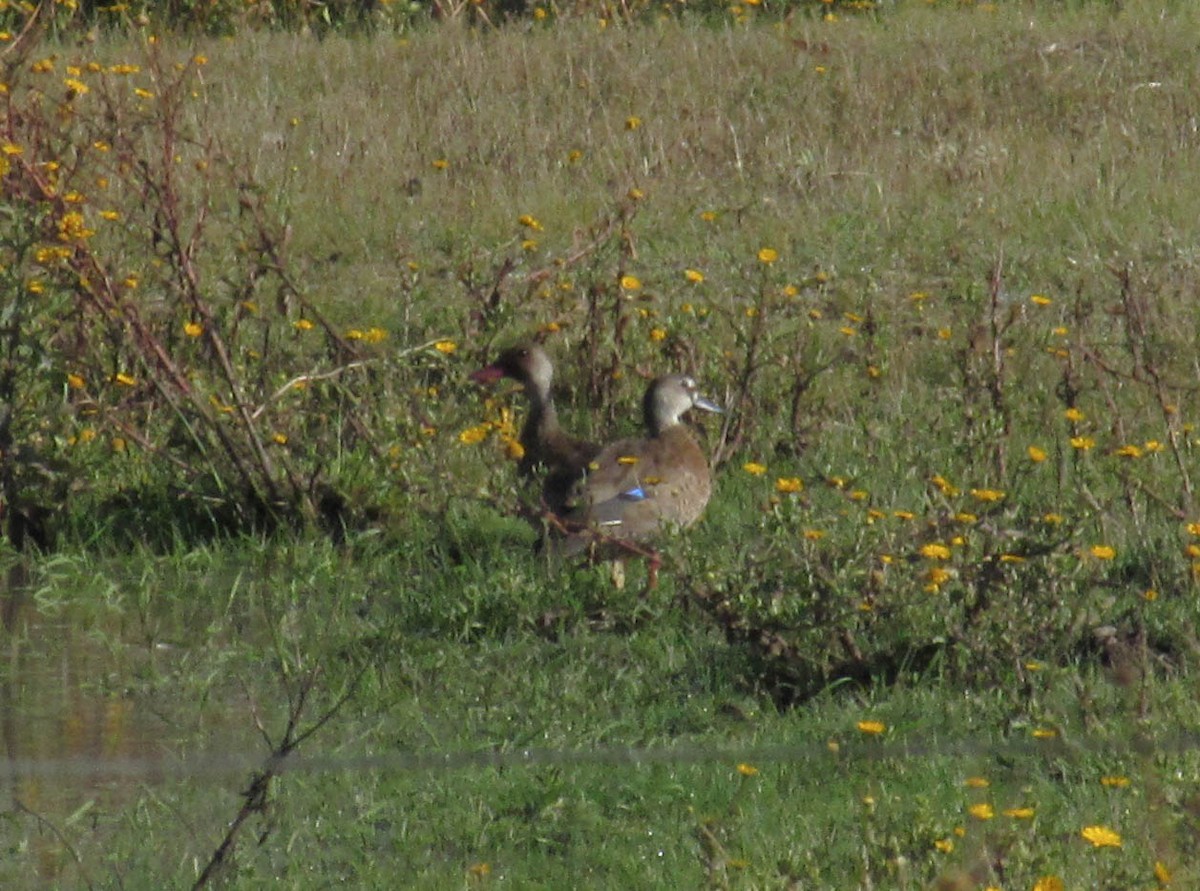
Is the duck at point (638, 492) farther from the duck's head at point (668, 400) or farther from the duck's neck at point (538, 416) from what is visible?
the duck's neck at point (538, 416)

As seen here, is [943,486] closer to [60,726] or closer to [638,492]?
[638,492]

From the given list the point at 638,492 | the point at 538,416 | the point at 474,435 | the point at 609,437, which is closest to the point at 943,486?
the point at 638,492

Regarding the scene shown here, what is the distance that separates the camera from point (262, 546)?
22.7 feet

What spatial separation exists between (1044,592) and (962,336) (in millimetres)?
3124

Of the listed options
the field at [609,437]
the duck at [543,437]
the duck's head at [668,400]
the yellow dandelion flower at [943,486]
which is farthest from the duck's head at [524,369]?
the yellow dandelion flower at [943,486]

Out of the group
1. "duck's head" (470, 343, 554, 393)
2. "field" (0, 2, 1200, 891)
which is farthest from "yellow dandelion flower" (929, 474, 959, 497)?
"duck's head" (470, 343, 554, 393)

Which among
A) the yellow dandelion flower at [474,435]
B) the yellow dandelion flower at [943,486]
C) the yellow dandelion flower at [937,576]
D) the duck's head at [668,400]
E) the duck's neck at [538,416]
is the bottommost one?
the duck's neck at [538,416]

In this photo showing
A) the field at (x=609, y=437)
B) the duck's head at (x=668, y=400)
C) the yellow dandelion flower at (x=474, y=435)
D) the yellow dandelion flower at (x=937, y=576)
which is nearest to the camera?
the field at (x=609, y=437)

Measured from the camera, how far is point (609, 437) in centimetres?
807

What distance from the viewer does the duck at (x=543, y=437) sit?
686 centimetres

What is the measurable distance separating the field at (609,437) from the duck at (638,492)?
136 mm

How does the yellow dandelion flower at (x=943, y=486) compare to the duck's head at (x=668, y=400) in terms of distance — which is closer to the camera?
the yellow dandelion flower at (x=943, y=486)

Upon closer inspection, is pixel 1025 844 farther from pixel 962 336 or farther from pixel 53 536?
pixel 962 336

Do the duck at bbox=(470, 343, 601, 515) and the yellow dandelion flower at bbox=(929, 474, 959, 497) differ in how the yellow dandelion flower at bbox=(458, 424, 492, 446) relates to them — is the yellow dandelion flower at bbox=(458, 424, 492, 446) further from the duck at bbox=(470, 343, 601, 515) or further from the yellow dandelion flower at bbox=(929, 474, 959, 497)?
the yellow dandelion flower at bbox=(929, 474, 959, 497)
